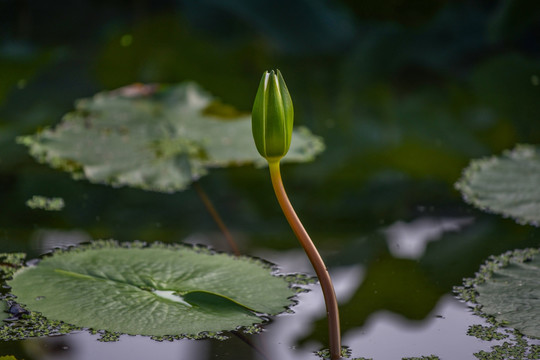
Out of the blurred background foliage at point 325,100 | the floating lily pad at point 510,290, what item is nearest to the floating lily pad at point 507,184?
the blurred background foliage at point 325,100

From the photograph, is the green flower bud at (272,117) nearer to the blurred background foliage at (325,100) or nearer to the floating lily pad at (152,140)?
the blurred background foliage at (325,100)

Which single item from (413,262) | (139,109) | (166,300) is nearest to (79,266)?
(166,300)

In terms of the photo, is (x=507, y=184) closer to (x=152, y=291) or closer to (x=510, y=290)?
(x=510, y=290)

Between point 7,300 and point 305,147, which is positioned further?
point 305,147

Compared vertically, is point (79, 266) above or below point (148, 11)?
below

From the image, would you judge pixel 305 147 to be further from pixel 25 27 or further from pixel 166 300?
pixel 25 27

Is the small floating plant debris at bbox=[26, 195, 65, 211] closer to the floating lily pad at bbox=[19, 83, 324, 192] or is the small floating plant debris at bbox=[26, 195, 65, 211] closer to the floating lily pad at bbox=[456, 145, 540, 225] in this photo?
the floating lily pad at bbox=[19, 83, 324, 192]

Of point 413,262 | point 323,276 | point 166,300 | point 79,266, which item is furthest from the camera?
point 413,262

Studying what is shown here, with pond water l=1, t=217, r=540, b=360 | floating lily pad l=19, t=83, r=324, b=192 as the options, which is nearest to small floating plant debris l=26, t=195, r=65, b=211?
floating lily pad l=19, t=83, r=324, b=192
